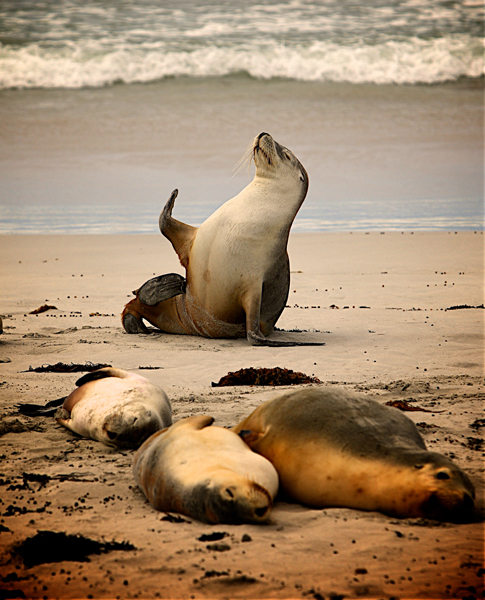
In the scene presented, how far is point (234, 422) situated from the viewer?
4.05 metres

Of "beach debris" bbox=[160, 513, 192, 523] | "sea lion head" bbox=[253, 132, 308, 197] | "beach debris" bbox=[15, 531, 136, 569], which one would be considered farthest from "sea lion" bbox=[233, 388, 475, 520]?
"sea lion head" bbox=[253, 132, 308, 197]

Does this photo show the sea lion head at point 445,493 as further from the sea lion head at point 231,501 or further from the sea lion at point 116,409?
the sea lion at point 116,409

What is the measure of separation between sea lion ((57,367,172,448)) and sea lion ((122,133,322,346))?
112 inches

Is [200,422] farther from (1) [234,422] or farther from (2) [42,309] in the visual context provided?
(2) [42,309]

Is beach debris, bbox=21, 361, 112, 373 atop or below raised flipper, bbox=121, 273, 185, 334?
below

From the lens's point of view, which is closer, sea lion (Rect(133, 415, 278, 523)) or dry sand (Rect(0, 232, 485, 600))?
dry sand (Rect(0, 232, 485, 600))

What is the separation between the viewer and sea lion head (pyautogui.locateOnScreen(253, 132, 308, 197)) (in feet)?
23.9

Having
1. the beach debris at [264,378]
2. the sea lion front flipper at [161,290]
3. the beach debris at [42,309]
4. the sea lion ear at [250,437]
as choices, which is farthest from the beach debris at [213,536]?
the beach debris at [42,309]

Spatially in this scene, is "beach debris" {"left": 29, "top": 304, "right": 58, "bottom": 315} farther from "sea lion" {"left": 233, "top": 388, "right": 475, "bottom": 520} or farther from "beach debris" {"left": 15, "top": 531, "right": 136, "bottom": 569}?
"beach debris" {"left": 15, "top": 531, "right": 136, "bottom": 569}

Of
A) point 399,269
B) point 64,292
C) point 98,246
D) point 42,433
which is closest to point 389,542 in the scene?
point 42,433

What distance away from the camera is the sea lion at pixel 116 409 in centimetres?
374

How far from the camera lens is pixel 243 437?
312 centimetres

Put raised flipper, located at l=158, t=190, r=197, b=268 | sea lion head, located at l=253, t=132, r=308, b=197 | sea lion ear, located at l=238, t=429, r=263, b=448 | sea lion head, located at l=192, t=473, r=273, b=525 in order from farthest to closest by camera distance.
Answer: raised flipper, located at l=158, t=190, r=197, b=268 < sea lion head, located at l=253, t=132, r=308, b=197 < sea lion ear, located at l=238, t=429, r=263, b=448 < sea lion head, located at l=192, t=473, r=273, b=525

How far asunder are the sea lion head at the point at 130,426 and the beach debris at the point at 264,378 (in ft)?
5.17
